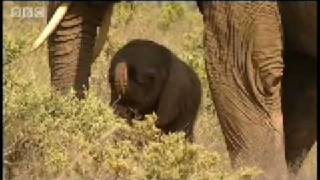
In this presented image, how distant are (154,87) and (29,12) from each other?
1.40 metres

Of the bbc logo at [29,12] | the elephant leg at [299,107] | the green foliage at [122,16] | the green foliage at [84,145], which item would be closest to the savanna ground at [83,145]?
the green foliage at [84,145]

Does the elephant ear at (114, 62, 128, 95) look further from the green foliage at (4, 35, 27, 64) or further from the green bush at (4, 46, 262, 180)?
the green bush at (4, 46, 262, 180)

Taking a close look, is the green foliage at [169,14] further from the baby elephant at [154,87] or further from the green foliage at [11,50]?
the green foliage at [11,50]

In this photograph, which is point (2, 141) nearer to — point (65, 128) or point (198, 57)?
point (65, 128)

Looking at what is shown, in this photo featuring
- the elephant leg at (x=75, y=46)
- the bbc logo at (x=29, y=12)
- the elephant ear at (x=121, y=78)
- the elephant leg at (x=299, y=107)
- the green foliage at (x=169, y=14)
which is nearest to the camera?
the elephant leg at (x=75, y=46)

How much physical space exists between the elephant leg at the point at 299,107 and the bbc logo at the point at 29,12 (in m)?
1.79

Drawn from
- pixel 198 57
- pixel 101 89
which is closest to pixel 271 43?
pixel 101 89

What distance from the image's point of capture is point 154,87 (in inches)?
297

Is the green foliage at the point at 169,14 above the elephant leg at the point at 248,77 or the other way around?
the other way around

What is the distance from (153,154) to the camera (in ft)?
17.5

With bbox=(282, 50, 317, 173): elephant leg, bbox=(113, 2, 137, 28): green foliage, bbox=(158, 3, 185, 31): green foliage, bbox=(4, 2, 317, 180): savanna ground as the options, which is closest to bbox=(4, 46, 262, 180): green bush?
bbox=(4, 2, 317, 180): savanna ground

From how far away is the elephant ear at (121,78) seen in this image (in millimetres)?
7414

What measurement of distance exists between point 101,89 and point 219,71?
2.28 m

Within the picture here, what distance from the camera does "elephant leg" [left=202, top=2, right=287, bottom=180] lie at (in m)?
5.85
